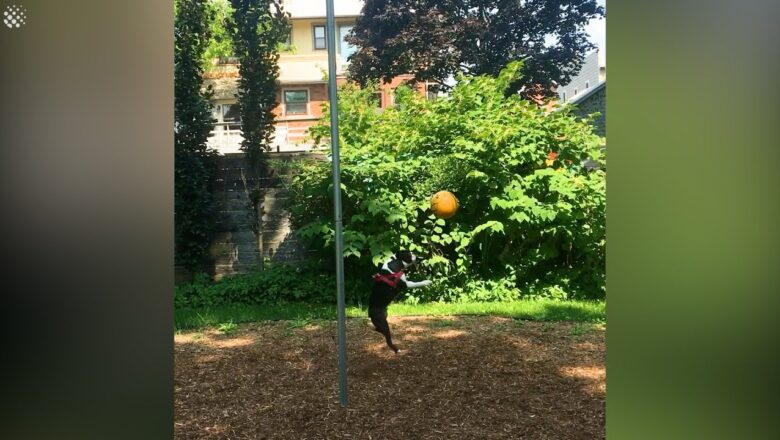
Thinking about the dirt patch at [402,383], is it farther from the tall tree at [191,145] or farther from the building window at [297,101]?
the building window at [297,101]

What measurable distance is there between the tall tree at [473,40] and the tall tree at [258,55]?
3.59 meters

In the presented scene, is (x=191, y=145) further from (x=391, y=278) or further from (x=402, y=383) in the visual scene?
(x=402, y=383)

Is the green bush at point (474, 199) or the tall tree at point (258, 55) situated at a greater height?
the tall tree at point (258, 55)

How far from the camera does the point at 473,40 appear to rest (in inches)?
401

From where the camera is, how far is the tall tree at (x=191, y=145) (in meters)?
6.01

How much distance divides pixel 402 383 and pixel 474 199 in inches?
113


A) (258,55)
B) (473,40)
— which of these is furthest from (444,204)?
(473,40)

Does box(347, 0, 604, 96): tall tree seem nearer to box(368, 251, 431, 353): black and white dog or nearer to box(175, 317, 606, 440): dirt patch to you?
box(175, 317, 606, 440): dirt patch

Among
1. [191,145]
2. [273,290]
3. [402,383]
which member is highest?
[191,145]

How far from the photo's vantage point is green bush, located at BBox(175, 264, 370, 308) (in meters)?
5.53

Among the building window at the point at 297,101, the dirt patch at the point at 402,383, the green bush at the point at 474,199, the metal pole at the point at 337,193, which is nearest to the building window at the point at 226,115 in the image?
the green bush at the point at 474,199

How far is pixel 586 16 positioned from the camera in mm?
10570

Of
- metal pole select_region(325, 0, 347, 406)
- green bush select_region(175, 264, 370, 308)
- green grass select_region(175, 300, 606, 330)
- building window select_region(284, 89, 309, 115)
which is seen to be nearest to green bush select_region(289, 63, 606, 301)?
green bush select_region(175, 264, 370, 308)

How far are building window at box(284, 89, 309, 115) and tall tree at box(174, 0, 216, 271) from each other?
6.73 metres
